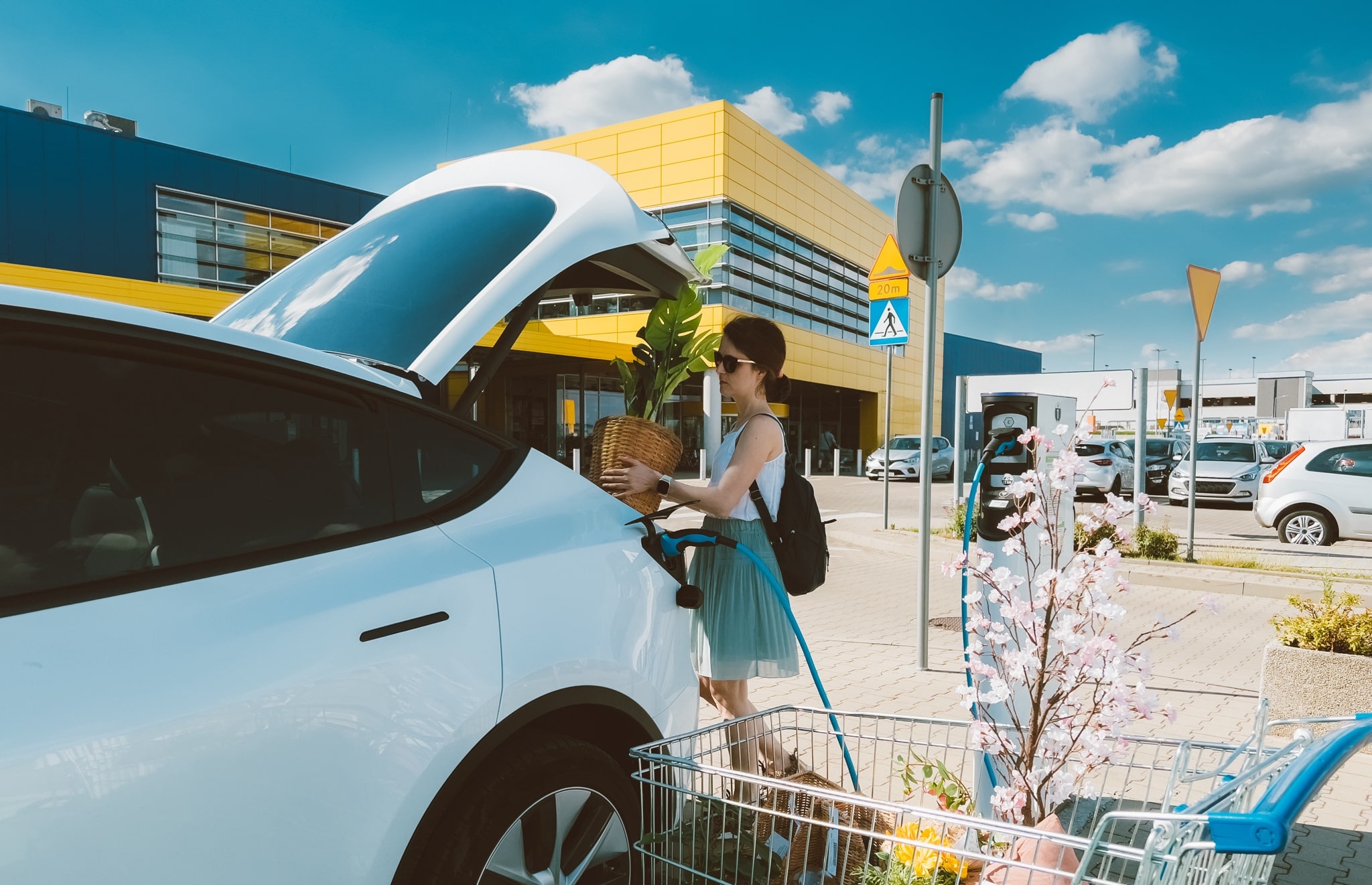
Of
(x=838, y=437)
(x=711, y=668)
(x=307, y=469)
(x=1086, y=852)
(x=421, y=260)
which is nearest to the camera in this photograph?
(x=1086, y=852)

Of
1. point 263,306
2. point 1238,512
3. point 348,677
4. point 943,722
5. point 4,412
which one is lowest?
point 1238,512

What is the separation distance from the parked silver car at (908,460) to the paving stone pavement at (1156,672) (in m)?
19.6

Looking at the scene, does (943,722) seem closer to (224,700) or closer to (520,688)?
(520,688)

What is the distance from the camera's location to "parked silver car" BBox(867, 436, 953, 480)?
29.9 meters

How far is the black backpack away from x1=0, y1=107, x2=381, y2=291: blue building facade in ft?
74.2

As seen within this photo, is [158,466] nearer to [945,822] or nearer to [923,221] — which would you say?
[945,822]

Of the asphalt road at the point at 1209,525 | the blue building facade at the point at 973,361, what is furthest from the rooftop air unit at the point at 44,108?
the blue building facade at the point at 973,361

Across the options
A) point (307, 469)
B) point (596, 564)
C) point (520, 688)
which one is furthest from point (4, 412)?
point (596, 564)

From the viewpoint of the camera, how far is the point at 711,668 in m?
3.16

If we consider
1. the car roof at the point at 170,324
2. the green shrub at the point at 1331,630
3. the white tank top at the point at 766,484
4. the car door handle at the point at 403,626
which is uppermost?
the car roof at the point at 170,324

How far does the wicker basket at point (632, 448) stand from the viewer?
2.94 metres

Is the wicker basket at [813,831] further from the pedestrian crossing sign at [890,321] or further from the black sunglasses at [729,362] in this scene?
the pedestrian crossing sign at [890,321]

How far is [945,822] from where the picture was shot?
154 cm

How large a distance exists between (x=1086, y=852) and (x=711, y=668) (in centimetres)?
192
